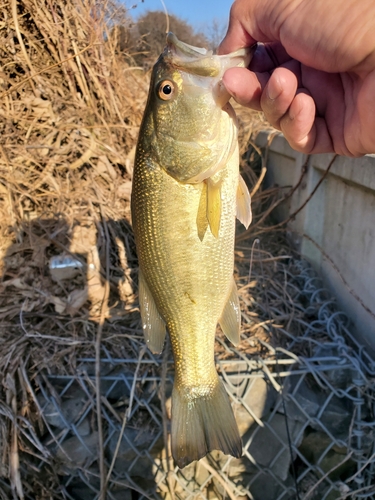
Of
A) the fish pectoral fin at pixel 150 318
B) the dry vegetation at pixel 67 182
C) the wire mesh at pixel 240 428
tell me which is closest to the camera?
the fish pectoral fin at pixel 150 318

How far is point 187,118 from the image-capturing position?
1506mm

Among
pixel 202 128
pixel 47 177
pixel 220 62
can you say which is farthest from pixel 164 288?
pixel 47 177

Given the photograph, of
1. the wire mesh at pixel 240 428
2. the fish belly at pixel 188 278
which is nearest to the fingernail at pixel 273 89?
the fish belly at pixel 188 278

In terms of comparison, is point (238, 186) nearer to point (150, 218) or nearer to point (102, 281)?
point (150, 218)

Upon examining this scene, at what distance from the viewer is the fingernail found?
1427mm

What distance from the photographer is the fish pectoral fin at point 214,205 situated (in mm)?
1494

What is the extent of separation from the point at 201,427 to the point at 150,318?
21.1 inches

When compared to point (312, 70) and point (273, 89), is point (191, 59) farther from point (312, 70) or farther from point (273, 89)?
point (312, 70)

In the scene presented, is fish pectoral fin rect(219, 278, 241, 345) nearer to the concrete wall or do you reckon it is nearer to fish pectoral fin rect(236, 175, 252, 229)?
fish pectoral fin rect(236, 175, 252, 229)

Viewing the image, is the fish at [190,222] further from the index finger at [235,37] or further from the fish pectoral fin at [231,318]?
the index finger at [235,37]

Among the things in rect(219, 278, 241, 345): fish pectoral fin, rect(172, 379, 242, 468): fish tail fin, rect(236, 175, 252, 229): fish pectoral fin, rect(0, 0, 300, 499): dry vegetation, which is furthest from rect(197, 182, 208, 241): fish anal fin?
rect(0, 0, 300, 499): dry vegetation

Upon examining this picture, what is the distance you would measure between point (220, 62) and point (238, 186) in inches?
18.8

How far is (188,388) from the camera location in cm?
175

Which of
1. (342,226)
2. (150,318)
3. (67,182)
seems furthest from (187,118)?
(67,182)
